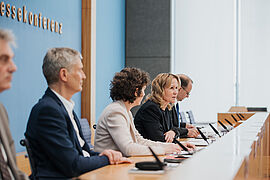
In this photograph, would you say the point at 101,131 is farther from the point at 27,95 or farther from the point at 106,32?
the point at 106,32

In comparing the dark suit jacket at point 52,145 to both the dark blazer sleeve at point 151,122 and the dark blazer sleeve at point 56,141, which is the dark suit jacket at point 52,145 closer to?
the dark blazer sleeve at point 56,141

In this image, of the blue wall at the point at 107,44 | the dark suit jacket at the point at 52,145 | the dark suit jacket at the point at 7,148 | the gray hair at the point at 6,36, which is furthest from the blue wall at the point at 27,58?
the gray hair at the point at 6,36

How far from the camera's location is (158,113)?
4.00 m

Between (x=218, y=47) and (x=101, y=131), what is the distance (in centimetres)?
688

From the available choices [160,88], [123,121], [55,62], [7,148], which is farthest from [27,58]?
[7,148]

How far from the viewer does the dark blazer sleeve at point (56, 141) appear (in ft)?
7.14

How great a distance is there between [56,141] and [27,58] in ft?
8.89

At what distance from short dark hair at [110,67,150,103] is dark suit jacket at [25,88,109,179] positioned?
91 centimetres

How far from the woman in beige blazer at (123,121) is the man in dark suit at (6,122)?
100cm

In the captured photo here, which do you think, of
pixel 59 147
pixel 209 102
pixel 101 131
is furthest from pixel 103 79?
pixel 59 147

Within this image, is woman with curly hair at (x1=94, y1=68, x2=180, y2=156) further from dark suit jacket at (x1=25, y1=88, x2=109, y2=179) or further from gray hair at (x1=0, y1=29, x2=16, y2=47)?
gray hair at (x1=0, y1=29, x2=16, y2=47)

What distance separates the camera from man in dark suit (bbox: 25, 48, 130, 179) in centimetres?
219

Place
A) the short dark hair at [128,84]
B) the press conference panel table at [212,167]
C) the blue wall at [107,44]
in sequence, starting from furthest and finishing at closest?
the blue wall at [107,44] → the short dark hair at [128,84] → the press conference panel table at [212,167]

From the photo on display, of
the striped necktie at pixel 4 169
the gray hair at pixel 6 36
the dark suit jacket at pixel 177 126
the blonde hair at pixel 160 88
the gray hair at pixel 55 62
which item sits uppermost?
the gray hair at pixel 6 36
